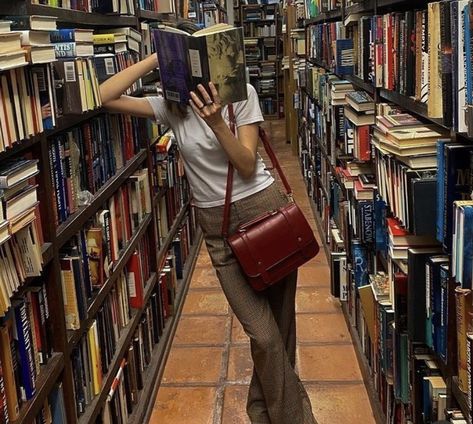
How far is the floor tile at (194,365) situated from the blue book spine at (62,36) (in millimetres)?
1618

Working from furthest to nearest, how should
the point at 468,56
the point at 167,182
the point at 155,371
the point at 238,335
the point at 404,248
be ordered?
the point at 167,182
the point at 238,335
the point at 155,371
the point at 404,248
the point at 468,56

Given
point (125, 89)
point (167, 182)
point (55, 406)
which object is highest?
point (125, 89)

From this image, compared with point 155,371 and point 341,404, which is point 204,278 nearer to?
point 155,371

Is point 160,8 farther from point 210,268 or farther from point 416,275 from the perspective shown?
point 416,275

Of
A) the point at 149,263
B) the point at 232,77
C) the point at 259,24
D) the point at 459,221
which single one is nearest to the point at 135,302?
the point at 149,263

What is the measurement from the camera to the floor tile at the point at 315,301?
361cm

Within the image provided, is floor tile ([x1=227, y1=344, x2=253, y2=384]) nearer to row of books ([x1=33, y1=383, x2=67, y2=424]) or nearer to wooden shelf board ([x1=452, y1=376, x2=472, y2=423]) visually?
row of books ([x1=33, y1=383, x2=67, y2=424])

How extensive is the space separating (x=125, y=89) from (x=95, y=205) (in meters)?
0.38

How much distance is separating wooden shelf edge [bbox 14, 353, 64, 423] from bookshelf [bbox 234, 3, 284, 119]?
9439mm

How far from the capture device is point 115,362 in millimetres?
2332

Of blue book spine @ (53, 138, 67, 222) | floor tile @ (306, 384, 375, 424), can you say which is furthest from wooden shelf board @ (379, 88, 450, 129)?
floor tile @ (306, 384, 375, 424)

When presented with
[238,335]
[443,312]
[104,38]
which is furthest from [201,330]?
[443,312]

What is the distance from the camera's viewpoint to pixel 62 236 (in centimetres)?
178

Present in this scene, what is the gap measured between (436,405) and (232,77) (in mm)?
973
